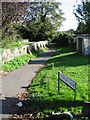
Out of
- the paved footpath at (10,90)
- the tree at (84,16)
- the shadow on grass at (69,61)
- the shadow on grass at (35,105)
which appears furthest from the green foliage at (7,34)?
the tree at (84,16)

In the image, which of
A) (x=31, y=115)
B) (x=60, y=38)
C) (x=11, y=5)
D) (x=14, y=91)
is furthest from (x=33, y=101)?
(x=60, y=38)

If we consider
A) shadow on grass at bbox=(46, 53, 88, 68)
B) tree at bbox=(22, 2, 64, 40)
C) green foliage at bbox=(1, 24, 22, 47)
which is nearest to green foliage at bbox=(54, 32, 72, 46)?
tree at bbox=(22, 2, 64, 40)

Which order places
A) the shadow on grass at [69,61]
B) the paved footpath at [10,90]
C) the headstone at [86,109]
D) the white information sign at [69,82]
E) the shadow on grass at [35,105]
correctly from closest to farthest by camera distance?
the headstone at [86,109] < the shadow on grass at [35,105] < the paved footpath at [10,90] < the white information sign at [69,82] < the shadow on grass at [69,61]

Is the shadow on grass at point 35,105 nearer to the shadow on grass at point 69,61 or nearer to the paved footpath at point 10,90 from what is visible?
the paved footpath at point 10,90

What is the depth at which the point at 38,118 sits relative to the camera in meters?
4.73

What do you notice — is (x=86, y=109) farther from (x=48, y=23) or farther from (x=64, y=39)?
(x=48, y=23)

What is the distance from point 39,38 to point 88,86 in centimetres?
3103

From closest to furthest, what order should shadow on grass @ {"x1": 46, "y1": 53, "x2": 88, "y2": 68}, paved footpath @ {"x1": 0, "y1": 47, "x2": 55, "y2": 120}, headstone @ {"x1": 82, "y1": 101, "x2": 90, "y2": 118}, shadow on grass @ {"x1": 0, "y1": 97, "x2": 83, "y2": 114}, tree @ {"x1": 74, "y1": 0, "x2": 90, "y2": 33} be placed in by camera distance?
headstone @ {"x1": 82, "y1": 101, "x2": 90, "y2": 118} → shadow on grass @ {"x1": 0, "y1": 97, "x2": 83, "y2": 114} → paved footpath @ {"x1": 0, "y1": 47, "x2": 55, "y2": 120} → shadow on grass @ {"x1": 46, "y1": 53, "x2": 88, "y2": 68} → tree @ {"x1": 74, "y1": 0, "x2": 90, "y2": 33}

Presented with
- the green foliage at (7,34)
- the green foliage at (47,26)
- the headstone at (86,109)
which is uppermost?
the green foliage at (47,26)

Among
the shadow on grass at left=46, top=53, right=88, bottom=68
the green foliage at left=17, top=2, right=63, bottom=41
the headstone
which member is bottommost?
the headstone

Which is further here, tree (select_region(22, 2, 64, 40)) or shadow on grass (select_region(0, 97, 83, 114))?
tree (select_region(22, 2, 64, 40))

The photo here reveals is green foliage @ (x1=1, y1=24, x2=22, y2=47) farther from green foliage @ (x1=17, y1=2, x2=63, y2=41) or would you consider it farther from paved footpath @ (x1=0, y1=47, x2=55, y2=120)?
green foliage @ (x1=17, y1=2, x2=63, y2=41)

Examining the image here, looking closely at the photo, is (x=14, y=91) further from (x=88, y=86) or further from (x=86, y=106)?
(x=86, y=106)

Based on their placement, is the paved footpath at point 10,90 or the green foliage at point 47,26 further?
the green foliage at point 47,26
